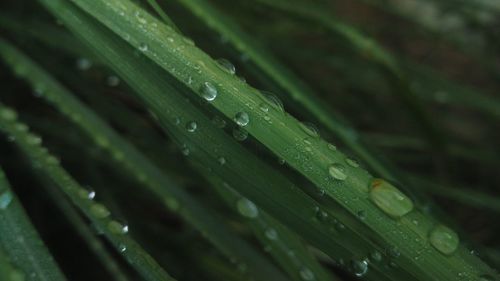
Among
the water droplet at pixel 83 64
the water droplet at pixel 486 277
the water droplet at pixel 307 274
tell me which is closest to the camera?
the water droplet at pixel 486 277

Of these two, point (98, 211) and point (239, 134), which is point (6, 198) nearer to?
point (98, 211)

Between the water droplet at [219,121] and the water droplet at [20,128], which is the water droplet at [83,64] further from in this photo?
the water droplet at [219,121]

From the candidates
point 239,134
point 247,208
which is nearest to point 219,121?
point 239,134

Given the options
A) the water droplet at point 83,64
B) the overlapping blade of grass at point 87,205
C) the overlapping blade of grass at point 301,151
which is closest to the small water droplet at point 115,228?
the overlapping blade of grass at point 87,205

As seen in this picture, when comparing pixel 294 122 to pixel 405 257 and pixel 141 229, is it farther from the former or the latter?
pixel 141 229

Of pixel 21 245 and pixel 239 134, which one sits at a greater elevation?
pixel 239 134

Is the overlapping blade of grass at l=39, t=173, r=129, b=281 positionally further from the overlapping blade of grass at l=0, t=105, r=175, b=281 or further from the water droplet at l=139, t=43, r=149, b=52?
the water droplet at l=139, t=43, r=149, b=52

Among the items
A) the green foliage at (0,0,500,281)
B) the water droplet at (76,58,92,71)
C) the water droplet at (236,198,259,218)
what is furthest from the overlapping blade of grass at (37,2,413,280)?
the water droplet at (76,58,92,71)
